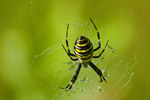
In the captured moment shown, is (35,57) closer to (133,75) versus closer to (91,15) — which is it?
(91,15)

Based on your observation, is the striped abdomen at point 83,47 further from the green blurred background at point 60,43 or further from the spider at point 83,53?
the green blurred background at point 60,43

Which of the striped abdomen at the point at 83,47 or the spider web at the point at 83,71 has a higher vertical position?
the striped abdomen at the point at 83,47

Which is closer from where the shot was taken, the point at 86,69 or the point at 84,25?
the point at 84,25

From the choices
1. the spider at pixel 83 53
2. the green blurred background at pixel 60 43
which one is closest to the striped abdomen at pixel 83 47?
the spider at pixel 83 53

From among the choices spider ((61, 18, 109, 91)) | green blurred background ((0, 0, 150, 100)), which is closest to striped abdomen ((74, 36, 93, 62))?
spider ((61, 18, 109, 91))

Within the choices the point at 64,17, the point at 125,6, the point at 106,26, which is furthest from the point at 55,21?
the point at 125,6

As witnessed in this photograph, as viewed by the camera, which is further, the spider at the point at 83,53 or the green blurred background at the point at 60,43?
the green blurred background at the point at 60,43

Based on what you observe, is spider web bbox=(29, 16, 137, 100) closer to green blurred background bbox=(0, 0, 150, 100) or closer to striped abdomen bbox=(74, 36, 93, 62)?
green blurred background bbox=(0, 0, 150, 100)

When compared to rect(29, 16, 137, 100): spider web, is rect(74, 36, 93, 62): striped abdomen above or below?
above

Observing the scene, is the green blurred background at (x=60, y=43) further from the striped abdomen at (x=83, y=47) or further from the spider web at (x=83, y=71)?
the striped abdomen at (x=83, y=47)
